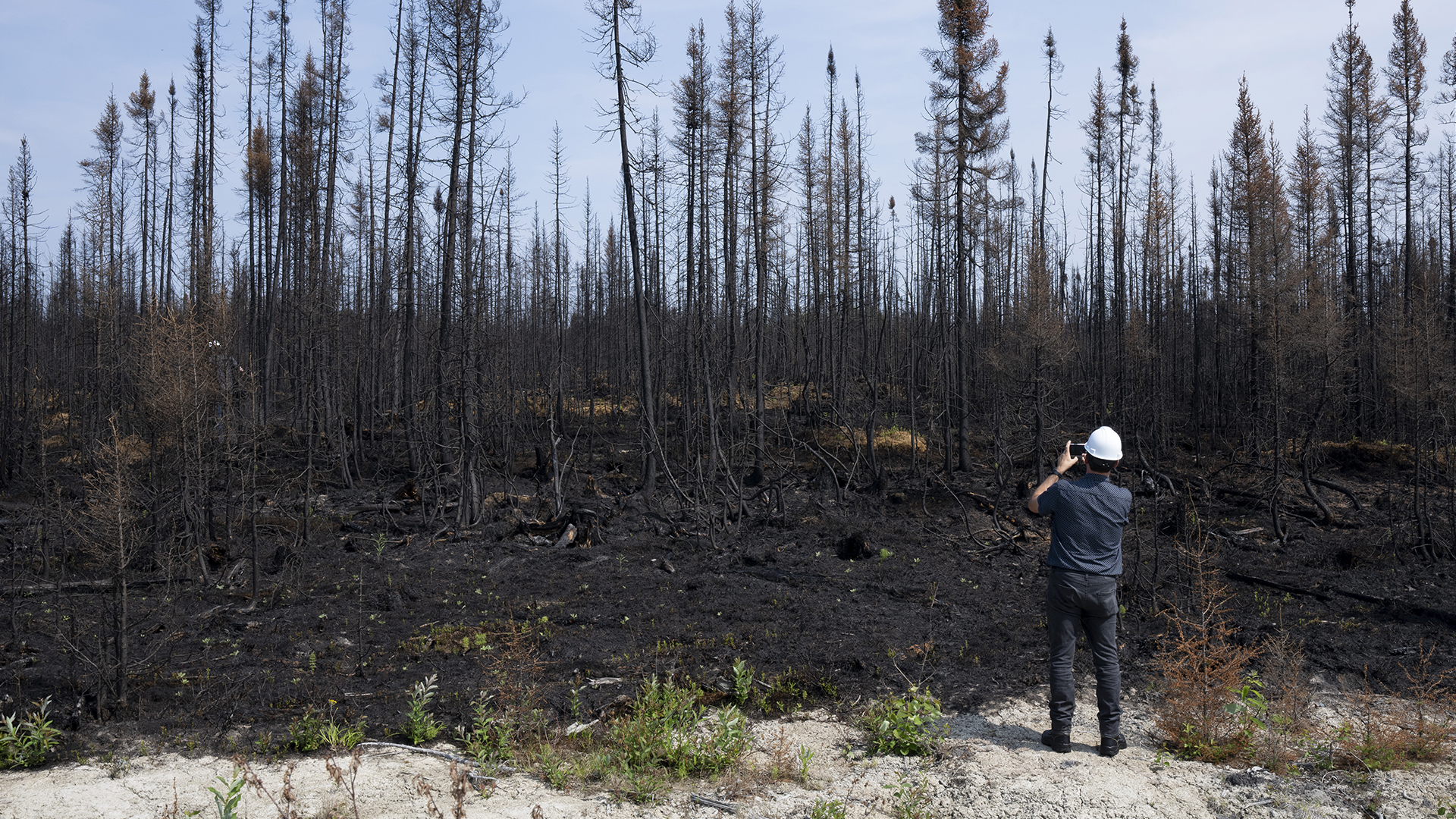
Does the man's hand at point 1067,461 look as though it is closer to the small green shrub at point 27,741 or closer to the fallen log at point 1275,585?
the fallen log at point 1275,585

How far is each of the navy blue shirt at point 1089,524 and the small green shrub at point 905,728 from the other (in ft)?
3.96

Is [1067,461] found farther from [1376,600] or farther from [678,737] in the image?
[1376,600]

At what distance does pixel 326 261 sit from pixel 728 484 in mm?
12143

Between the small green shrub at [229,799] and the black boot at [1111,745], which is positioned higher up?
the small green shrub at [229,799]

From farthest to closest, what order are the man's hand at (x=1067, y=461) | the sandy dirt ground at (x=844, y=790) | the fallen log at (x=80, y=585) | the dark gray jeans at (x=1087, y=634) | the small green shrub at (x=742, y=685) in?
the fallen log at (x=80, y=585)
the small green shrub at (x=742, y=685)
the man's hand at (x=1067, y=461)
the dark gray jeans at (x=1087, y=634)
the sandy dirt ground at (x=844, y=790)

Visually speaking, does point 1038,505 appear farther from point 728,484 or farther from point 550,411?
point 550,411

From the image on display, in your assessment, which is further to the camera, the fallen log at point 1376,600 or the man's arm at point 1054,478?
the fallen log at point 1376,600

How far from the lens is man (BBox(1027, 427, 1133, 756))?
14.6ft

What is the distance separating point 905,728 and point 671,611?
357 cm

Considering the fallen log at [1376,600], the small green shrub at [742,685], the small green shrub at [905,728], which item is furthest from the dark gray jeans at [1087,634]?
the fallen log at [1376,600]

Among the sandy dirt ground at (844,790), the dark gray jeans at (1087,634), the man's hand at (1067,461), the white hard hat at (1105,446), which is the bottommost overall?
the sandy dirt ground at (844,790)

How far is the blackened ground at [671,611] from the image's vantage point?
5609mm

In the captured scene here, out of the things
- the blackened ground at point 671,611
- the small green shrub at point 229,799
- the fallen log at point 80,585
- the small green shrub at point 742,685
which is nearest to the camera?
the small green shrub at point 229,799

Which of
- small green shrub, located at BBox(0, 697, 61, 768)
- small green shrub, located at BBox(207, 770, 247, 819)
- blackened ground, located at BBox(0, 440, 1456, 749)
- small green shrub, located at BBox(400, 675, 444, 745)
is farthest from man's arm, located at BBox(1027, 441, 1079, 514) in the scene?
small green shrub, located at BBox(0, 697, 61, 768)
